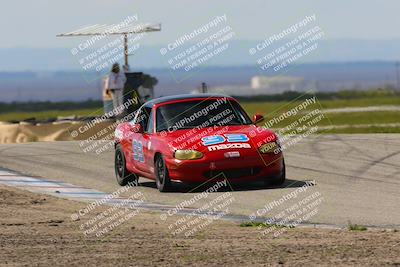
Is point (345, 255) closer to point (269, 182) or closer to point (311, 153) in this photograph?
point (269, 182)

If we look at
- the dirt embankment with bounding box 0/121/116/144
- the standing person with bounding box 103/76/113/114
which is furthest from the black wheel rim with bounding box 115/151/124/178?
the standing person with bounding box 103/76/113/114

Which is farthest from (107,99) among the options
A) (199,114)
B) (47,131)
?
(199,114)

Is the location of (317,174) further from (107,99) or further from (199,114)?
(107,99)

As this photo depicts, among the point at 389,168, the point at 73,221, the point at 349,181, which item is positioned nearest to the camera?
the point at 73,221

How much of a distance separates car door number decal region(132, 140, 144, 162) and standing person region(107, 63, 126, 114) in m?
12.5

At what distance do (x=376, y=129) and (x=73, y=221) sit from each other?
2016cm

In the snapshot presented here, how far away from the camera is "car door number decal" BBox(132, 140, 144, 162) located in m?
16.0

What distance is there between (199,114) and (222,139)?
35.3 inches

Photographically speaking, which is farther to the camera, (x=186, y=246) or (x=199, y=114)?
(x=199, y=114)

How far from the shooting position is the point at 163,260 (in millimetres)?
8945

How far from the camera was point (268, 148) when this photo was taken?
1493 cm

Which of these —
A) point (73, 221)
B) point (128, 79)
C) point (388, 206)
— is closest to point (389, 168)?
point (388, 206)

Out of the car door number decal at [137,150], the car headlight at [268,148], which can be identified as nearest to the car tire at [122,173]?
the car door number decal at [137,150]

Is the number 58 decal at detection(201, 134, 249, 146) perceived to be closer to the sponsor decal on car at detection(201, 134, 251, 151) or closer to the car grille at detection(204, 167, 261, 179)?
the sponsor decal on car at detection(201, 134, 251, 151)
